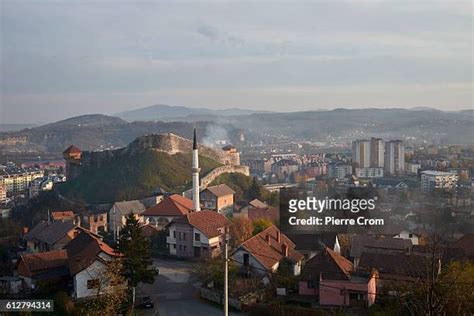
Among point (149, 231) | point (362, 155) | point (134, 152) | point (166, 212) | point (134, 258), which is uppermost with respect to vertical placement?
point (134, 152)

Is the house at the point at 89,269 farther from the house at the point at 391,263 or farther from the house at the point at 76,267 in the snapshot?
the house at the point at 391,263

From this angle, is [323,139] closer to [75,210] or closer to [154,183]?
[154,183]

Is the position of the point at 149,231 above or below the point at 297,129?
below

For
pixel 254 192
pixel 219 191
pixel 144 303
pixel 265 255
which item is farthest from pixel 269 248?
pixel 254 192

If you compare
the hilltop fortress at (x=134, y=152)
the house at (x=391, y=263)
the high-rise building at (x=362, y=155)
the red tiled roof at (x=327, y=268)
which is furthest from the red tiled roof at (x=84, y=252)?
the high-rise building at (x=362, y=155)

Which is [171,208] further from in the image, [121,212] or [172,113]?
[172,113]

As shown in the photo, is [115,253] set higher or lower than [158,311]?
higher

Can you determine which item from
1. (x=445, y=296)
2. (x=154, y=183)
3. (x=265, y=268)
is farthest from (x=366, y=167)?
(x=445, y=296)
